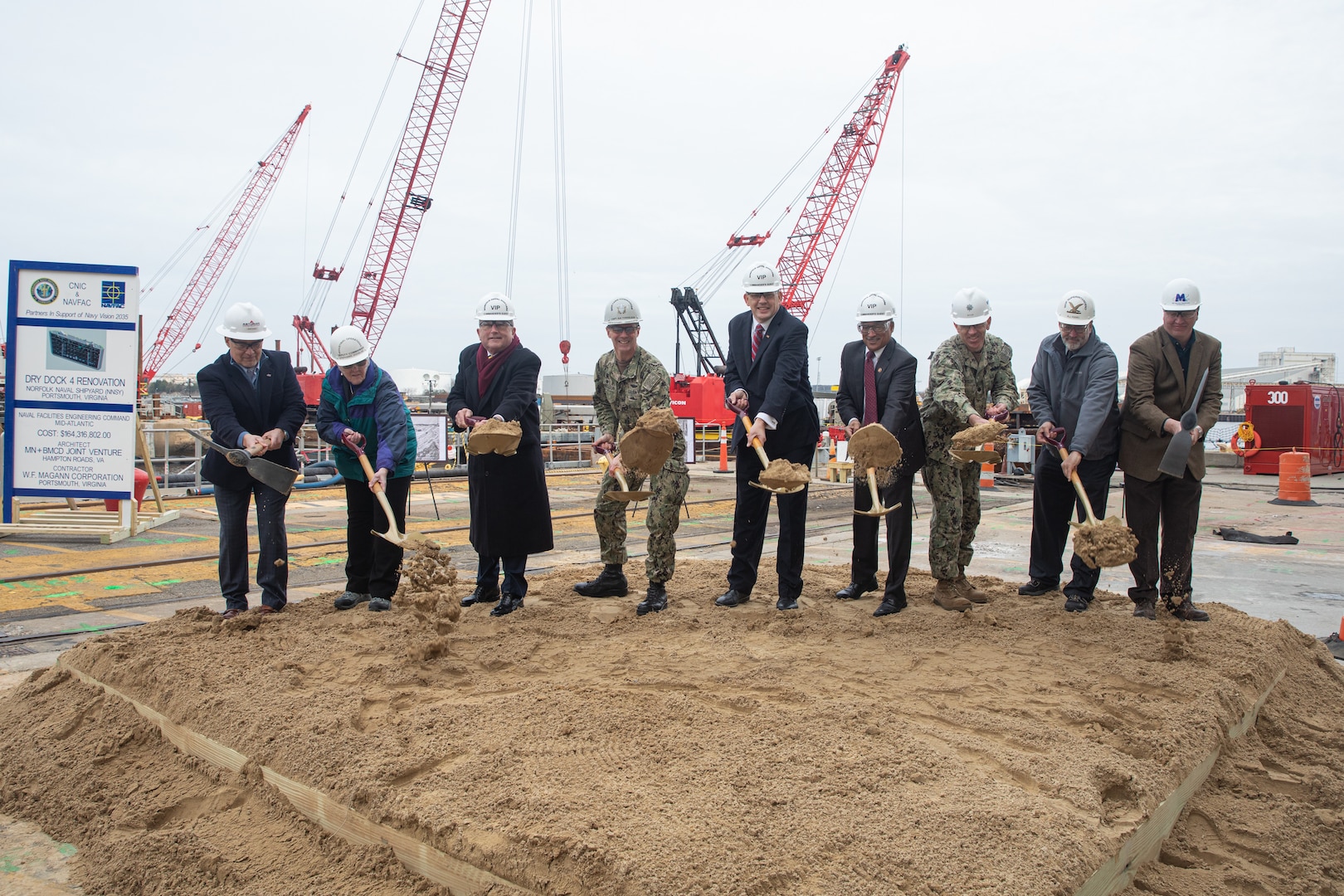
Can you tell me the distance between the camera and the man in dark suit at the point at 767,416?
5.08 metres

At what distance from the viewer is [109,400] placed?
7973mm

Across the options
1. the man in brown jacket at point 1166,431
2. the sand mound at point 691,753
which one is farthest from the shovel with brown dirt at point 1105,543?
the man in brown jacket at point 1166,431

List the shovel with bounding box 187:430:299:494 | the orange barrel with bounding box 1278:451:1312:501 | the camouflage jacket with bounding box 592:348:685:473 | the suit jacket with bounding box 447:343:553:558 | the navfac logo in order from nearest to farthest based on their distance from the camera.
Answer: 1. the shovel with bounding box 187:430:299:494
2. the suit jacket with bounding box 447:343:553:558
3. the camouflage jacket with bounding box 592:348:685:473
4. the navfac logo
5. the orange barrel with bounding box 1278:451:1312:501

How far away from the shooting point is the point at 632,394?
17.5 feet

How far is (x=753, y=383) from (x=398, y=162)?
43347 mm

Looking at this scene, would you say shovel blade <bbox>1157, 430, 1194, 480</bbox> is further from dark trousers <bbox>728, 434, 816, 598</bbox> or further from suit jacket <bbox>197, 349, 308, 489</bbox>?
suit jacket <bbox>197, 349, 308, 489</bbox>

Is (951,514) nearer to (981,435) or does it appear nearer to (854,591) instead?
(981,435)

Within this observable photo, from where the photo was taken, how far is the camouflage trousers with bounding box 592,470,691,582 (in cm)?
512

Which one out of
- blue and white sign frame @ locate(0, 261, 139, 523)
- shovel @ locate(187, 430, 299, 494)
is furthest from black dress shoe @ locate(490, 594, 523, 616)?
blue and white sign frame @ locate(0, 261, 139, 523)

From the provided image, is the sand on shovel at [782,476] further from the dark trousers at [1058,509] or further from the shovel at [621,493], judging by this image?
the dark trousers at [1058,509]

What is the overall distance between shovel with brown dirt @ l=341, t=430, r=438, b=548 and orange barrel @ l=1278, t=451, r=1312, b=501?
45.0 feet

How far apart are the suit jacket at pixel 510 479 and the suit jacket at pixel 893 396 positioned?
1.84 metres

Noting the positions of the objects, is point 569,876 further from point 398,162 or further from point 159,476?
point 398,162

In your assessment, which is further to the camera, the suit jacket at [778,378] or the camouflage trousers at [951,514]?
the camouflage trousers at [951,514]
